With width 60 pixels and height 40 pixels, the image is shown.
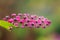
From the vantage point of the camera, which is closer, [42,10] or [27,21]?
[27,21]

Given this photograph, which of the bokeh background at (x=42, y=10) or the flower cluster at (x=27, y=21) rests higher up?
the bokeh background at (x=42, y=10)

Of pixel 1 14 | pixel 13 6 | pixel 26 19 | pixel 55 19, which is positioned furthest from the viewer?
pixel 55 19

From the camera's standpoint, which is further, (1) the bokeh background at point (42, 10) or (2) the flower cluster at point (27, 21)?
(1) the bokeh background at point (42, 10)

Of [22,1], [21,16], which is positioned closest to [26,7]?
[22,1]

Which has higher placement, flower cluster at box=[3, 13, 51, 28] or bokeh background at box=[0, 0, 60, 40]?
bokeh background at box=[0, 0, 60, 40]

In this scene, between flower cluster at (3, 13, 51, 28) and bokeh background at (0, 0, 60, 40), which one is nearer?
flower cluster at (3, 13, 51, 28)

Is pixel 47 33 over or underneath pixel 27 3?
underneath

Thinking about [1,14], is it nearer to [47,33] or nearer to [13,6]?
[13,6]

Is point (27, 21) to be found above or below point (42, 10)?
below
